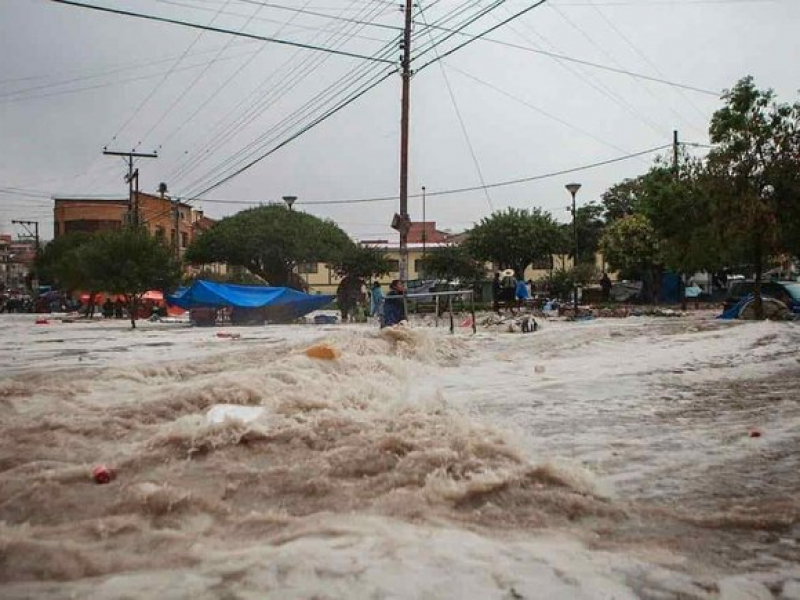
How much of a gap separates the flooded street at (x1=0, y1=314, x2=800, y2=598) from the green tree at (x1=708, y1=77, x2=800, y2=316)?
1087cm

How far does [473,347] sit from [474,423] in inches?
329

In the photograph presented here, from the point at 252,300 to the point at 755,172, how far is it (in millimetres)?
17616

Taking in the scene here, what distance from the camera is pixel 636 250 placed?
116 ft

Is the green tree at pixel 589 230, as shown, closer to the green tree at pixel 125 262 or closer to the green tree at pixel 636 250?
the green tree at pixel 636 250

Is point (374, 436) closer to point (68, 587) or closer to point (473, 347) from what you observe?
point (68, 587)

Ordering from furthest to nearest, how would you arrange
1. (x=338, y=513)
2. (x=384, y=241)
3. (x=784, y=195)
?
(x=384, y=241) < (x=784, y=195) < (x=338, y=513)

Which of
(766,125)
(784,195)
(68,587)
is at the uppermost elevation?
(766,125)

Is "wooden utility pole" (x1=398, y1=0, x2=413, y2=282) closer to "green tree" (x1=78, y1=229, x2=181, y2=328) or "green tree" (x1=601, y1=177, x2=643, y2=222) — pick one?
"green tree" (x1=78, y1=229, x2=181, y2=328)

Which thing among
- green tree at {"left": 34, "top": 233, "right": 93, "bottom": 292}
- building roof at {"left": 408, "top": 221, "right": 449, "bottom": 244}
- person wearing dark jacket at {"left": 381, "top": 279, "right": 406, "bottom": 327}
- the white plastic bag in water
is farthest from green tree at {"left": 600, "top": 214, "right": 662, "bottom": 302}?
building roof at {"left": 408, "top": 221, "right": 449, "bottom": 244}

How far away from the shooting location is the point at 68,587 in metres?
3.27

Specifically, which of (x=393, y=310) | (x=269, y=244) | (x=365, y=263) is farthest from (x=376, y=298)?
(x=269, y=244)

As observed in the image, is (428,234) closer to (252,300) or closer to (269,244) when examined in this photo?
(269,244)

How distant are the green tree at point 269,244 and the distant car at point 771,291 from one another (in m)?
23.3

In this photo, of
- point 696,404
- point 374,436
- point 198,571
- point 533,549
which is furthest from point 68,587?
point 696,404
